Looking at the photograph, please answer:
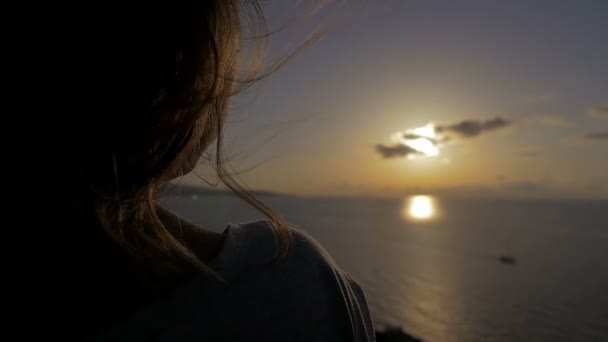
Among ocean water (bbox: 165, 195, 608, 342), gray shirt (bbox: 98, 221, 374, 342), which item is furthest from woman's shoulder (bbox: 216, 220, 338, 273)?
ocean water (bbox: 165, 195, 608, 342)

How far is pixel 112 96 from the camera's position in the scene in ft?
2.42

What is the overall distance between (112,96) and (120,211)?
0.24 meters

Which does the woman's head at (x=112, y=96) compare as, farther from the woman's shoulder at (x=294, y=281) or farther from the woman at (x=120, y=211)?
the woman's shoulder at (x=294, y=281)

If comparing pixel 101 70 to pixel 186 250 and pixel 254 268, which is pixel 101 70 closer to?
pixel 186 250

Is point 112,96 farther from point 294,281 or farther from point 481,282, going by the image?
point 481,282

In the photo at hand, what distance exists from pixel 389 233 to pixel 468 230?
77.8ft

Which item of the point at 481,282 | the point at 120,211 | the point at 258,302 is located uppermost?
the point at 120,211

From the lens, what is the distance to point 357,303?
2.95ft

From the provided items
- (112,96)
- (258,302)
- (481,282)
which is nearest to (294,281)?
(258,302)

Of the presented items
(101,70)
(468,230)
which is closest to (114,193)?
(101,70)

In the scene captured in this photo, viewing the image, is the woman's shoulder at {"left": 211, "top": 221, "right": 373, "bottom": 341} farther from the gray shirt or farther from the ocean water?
the ocean water

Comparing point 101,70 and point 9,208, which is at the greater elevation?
point 101,70

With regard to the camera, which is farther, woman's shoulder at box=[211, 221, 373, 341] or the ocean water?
the ocean water

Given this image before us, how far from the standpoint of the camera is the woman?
0.67 metres
